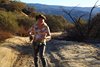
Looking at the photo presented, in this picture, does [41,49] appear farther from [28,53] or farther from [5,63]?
[28,53]

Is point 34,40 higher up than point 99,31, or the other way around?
point 34,40

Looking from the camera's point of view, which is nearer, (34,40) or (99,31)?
(34,40)

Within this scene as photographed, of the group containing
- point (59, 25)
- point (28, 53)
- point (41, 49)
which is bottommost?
point (59, 25)

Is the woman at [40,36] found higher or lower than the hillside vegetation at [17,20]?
higher

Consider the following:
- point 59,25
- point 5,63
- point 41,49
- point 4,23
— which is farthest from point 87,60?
point 59,25

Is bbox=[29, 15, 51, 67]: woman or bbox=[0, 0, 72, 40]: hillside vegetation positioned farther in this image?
bbox=[0, 0, 72, 40]: hillside vegetation

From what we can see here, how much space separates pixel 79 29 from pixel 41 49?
1995 cm

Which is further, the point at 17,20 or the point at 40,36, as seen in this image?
the point at 17,20

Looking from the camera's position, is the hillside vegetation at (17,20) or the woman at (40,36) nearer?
the woman at (40,36)

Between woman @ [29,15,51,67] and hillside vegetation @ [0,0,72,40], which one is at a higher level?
woman @ [29,15,51,67]

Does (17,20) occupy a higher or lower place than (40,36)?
lower

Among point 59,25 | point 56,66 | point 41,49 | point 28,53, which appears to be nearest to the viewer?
point 41,49

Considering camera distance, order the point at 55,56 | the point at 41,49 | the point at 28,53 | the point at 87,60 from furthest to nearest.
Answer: the point at 28,53, the point at 55,56, the point at 87,60, the point at 41,49

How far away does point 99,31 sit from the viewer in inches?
1313
